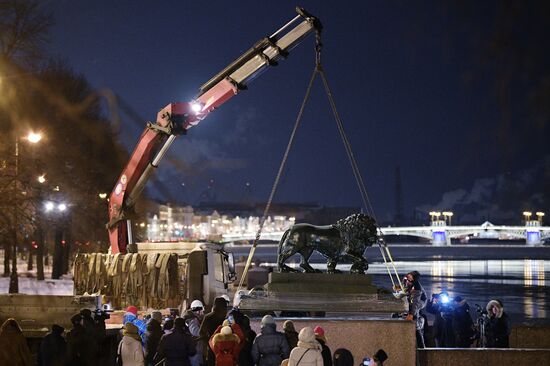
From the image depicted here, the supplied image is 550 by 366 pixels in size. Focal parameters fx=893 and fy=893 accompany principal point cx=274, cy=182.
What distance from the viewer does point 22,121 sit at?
39.8 metres

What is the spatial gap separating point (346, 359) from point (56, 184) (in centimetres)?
3738

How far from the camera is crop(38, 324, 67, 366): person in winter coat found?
11.5 meters

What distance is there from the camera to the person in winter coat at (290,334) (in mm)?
11156

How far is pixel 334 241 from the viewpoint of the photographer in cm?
1415

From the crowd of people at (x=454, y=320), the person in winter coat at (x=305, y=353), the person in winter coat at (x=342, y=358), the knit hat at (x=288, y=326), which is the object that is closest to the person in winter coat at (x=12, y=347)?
the knit hat at (x=288, y=326)

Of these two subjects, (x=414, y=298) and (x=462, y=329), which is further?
(x=462, y=329)

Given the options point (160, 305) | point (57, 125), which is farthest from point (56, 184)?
point (160, 305)

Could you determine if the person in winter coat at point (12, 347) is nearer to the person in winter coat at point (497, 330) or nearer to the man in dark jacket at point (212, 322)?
the man in dark jacket at point (212, 322)

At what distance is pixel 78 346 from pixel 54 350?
45 centimetres

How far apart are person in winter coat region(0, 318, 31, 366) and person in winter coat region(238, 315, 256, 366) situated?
8.87 ft

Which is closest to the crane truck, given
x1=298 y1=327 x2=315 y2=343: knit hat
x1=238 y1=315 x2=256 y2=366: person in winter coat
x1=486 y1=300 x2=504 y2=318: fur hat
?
x1=486 y1=300 x2=504 y2=318: fur hat

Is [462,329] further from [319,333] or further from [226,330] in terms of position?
[226,330]

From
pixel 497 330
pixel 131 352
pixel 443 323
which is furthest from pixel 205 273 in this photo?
pixel 131 352

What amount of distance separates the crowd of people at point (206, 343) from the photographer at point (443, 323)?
0.94m
